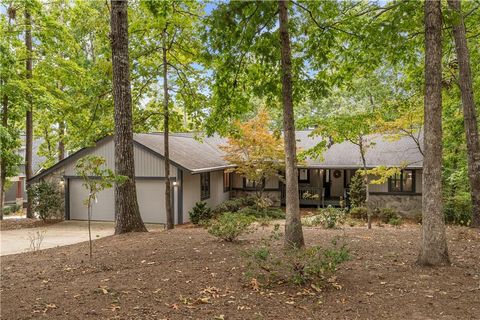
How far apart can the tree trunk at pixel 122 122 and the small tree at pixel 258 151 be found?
8.11m

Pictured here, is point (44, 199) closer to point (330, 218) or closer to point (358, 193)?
point (330, 218)

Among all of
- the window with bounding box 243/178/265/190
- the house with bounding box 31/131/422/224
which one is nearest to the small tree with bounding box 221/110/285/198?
the house with bounding box 31/131/422/224

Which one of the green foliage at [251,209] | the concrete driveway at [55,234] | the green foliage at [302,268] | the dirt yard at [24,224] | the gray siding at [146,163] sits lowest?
the concrete driveway at [55,234]

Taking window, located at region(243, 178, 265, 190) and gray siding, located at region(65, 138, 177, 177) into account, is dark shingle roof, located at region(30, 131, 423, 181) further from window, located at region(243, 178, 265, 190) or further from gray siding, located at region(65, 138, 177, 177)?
window, located at region(243, 178, 265, 190)

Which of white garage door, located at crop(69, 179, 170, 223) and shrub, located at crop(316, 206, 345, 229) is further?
white garage door, located at crop(69, 179, 170, 223)

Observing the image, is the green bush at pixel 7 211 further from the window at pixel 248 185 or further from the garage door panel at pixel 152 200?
the window at pixel 248 185

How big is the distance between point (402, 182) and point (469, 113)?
8908mm

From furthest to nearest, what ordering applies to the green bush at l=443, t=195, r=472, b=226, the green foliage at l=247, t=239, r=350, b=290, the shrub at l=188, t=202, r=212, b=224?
the shrub at l=188, t=202, r=212, b=224, the green bush at l=443, t=195, r=472, b=226, the green foliage at l=247, t=239, r=350, b=290

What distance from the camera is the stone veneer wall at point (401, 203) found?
18.4 metres

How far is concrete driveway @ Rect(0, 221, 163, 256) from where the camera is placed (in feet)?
37.1

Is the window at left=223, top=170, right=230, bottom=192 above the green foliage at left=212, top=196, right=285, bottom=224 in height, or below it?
above

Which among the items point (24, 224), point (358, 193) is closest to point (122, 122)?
point (24, 224)

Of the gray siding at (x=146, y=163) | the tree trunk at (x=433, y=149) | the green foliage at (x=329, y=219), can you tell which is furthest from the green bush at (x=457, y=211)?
the gray siding at (x=146, y=163)

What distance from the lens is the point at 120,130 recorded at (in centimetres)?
959
